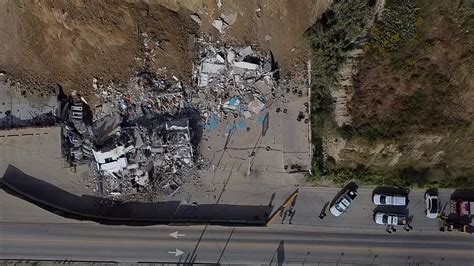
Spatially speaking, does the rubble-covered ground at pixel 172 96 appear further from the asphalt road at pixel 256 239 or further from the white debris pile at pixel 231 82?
the asphalt road at pixel 256 239

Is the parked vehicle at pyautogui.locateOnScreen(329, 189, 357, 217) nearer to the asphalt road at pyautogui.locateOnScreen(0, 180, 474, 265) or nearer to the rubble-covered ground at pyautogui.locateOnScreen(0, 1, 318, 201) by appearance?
the asphalt road at pyautogui.locateOnScreen(0, 180, 474, 265)

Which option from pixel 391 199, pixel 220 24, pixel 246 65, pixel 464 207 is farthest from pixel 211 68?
pixel 464 207

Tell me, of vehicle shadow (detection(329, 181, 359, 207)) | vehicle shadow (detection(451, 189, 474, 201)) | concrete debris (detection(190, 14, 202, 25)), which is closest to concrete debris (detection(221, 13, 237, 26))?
concrete debris (detection(190, 14, 202, 25))

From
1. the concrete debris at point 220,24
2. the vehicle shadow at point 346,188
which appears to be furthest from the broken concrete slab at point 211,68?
the vehicle shadow at point 346,188

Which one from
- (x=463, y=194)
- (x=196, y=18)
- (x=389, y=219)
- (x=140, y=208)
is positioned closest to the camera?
(x=196, y=18)

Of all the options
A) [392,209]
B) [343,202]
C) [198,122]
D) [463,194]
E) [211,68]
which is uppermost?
[211,68]

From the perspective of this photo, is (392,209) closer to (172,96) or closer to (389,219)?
(389,219)

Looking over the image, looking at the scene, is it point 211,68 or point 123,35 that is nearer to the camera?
point 123,35
